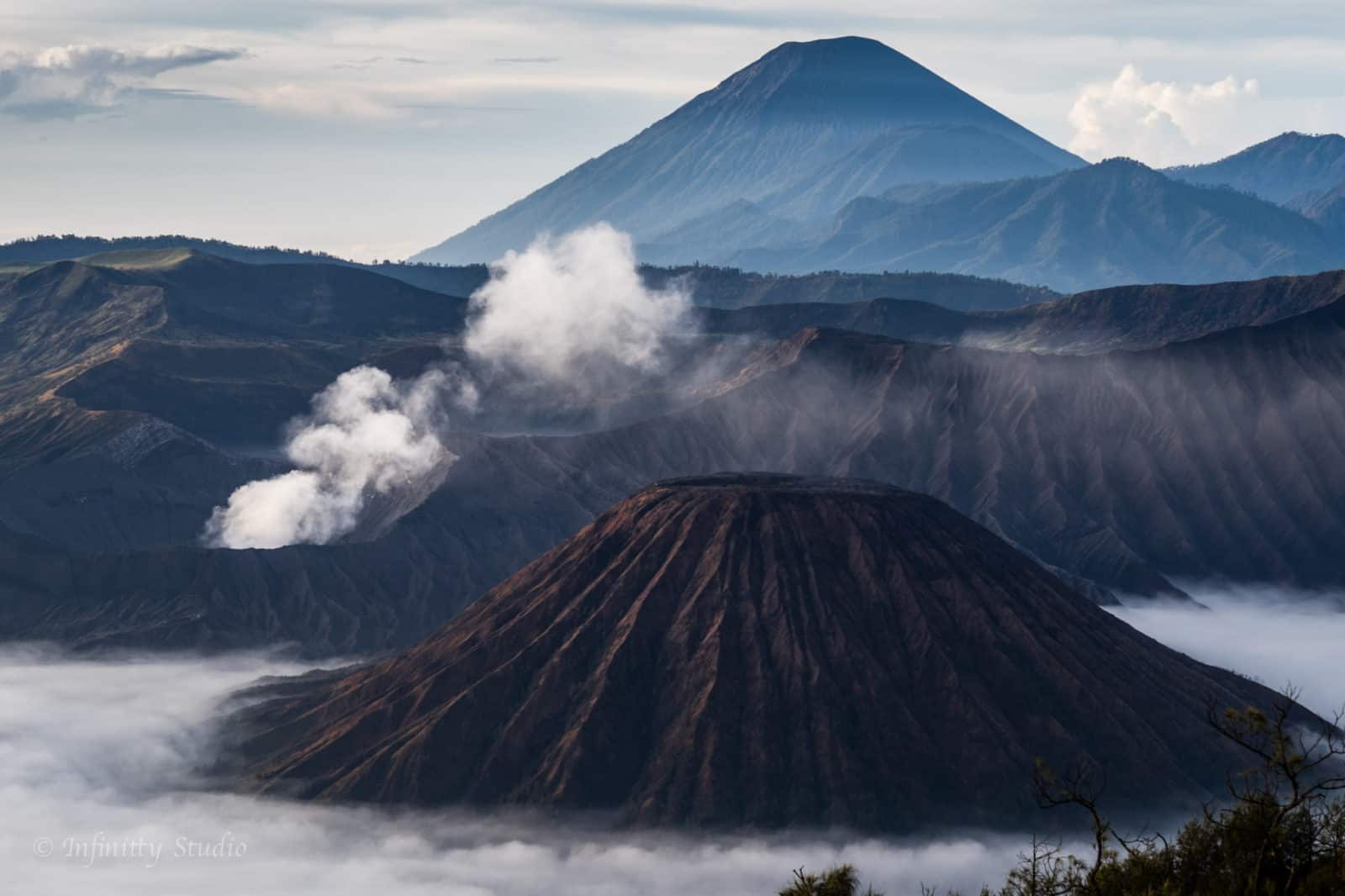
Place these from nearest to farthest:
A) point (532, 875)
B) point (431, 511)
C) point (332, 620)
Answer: point (532, 875), point (332, 620), point (431, 511)

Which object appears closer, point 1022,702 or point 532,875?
point 532,875

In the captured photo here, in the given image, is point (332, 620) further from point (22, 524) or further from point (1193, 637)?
point (1193, 637)

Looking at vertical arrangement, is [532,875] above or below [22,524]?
below

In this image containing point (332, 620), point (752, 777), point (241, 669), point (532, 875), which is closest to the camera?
point (532, 875)

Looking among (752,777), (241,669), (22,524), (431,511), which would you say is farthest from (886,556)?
(22,524)

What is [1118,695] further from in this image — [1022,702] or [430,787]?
[430,787]

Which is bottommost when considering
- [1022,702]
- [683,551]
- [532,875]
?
[532,875]
